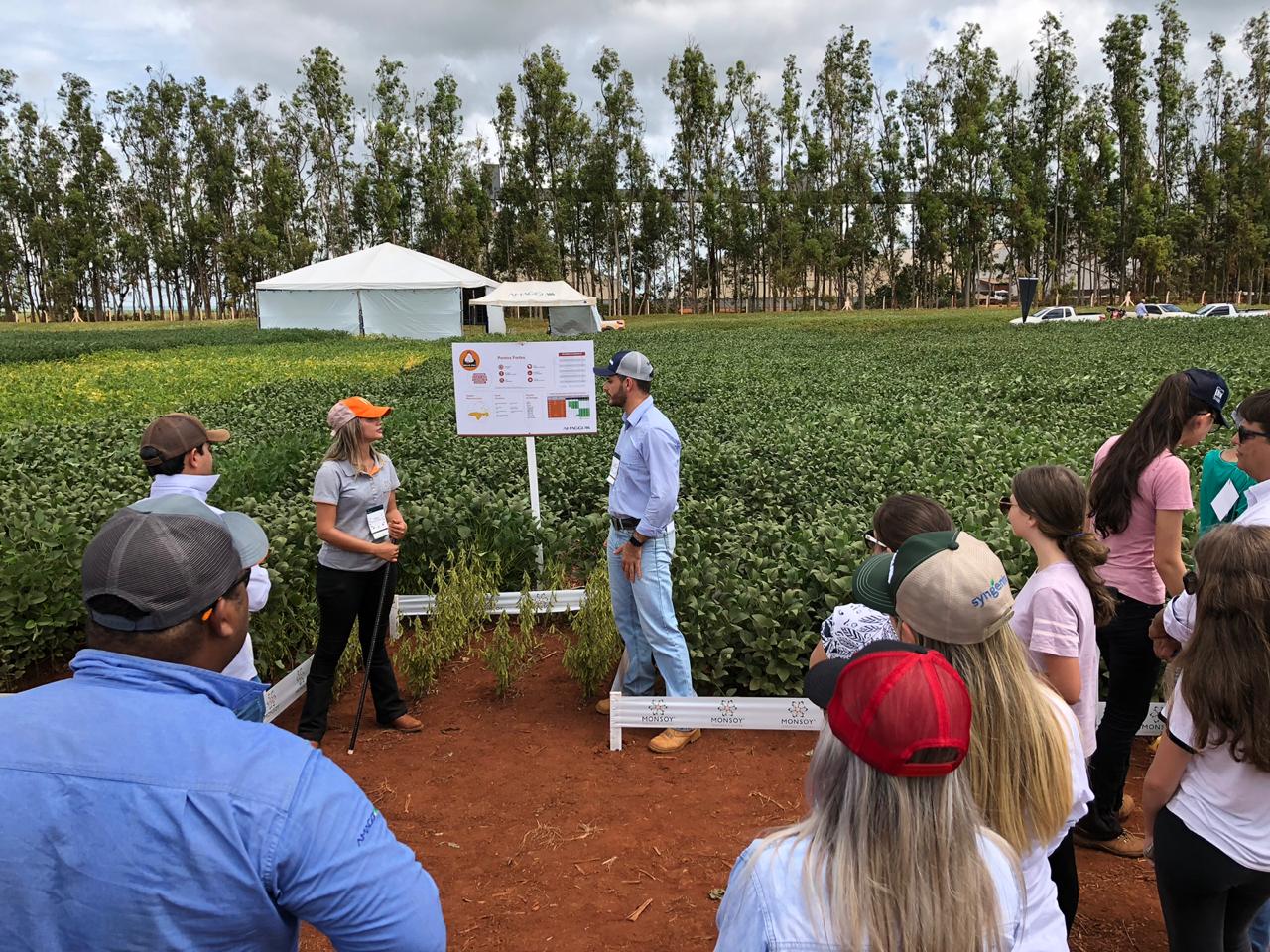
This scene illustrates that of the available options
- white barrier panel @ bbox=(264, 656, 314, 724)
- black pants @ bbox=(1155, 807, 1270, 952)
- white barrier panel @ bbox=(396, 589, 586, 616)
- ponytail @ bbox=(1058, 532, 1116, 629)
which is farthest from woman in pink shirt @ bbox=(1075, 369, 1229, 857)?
white barrier panel @ bbox=(264, 656, 314, 724)

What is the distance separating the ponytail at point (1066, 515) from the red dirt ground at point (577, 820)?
1.48 m

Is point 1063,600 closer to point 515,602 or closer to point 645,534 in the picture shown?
point 645,534

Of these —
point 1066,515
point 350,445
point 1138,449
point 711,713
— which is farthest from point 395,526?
point 1138,449

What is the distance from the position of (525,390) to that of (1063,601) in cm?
498

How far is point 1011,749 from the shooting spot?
210 centimetres

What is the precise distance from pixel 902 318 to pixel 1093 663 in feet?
159

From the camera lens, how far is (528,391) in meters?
7.21

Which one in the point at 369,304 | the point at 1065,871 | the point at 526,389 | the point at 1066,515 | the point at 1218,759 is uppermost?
the point at 369,304

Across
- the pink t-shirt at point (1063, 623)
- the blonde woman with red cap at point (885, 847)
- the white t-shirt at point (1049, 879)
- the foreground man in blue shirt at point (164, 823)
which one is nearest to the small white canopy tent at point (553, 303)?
the pink t-shirt at point (1063, 623)

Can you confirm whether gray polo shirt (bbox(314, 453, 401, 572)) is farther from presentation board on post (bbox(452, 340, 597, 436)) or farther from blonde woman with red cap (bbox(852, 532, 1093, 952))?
blonde woman with red cap (bbox(852, 532, 1093, 952))

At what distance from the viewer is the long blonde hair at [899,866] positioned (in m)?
1.45

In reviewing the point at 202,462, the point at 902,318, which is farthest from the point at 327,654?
the point at 902,318

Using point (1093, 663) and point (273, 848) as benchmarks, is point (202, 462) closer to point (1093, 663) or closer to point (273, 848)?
point (273, 848)

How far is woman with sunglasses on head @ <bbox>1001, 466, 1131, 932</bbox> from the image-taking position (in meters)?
2.98
